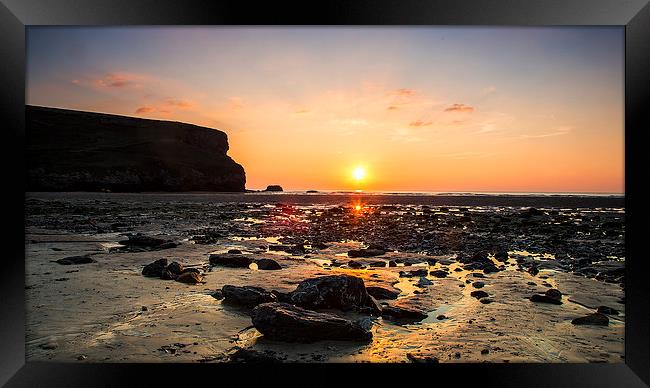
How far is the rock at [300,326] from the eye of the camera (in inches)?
148

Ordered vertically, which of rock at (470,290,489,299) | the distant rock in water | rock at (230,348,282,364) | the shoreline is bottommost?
rock at (230,348,282,364)

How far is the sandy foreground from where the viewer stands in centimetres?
380

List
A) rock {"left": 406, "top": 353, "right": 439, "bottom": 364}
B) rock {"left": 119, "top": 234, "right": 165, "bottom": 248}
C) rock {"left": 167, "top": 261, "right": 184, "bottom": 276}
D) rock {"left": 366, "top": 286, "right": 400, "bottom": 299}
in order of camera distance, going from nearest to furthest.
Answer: rock {"left": 406, "top": 353, "right": 439, "bottom": 364} → rock {"left": 366, "top": 286, "right": 400, "bottom": 299} → rock {"left": 167, "top": 261, "right": 184, "bottom": 276} → rock {"left": 119, "top": 234, "right": 165, "bottom": 248}

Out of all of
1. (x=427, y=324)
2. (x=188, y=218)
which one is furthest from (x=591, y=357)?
(x=188, y=218)

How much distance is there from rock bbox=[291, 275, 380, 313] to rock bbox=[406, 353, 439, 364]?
922 mm

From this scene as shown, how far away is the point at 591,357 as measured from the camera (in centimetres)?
397

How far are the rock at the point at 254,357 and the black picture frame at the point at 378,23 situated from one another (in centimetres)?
63

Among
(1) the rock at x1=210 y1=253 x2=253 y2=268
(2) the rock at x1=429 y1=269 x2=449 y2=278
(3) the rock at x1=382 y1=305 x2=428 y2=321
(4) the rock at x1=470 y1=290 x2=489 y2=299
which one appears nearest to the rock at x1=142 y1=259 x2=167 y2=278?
(1) the rock at x1=210 y1=253 x2=253 y2=268

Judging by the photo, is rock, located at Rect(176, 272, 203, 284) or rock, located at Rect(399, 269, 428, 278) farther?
rock, located at Rect(399, 269, 428, 278)

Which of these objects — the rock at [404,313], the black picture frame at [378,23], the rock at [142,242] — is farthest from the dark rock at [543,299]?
the rock at [142,242]

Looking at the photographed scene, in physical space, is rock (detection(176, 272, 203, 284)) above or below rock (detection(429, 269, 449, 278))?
above

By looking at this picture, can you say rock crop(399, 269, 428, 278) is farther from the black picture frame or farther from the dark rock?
the black picture frame

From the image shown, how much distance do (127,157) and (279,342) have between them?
32489 millimetres
